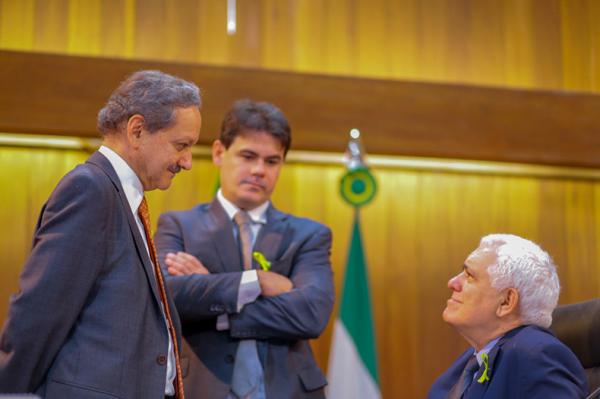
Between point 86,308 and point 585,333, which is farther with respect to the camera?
point 585,333

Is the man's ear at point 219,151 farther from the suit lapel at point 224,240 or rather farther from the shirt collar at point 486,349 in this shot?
the shirt collar at point 486,349

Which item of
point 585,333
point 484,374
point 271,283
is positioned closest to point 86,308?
point 271,283

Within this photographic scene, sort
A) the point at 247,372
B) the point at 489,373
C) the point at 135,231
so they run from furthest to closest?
the point at 247,372
the point at 489,373
the point at 135,231

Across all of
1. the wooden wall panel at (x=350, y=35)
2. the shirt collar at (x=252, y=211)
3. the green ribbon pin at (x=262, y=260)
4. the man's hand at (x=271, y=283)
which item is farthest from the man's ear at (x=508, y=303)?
the wooden wall panel at (x=350, y=35)

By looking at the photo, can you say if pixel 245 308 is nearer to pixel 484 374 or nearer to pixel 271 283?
pixel 271 283

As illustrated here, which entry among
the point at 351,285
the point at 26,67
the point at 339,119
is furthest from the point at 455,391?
the point at 26,67

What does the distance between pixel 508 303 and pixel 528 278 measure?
0.10 m

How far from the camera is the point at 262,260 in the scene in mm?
3756

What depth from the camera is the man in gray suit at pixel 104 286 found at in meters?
2.62

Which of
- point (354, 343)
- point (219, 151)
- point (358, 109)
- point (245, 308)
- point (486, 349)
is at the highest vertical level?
point (358, 109)

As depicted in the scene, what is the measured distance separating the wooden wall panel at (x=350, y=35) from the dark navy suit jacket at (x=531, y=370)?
9.59 feet

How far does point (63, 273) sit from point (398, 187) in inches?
138

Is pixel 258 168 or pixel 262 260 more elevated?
pixel 258 168

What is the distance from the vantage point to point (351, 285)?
5.20m
